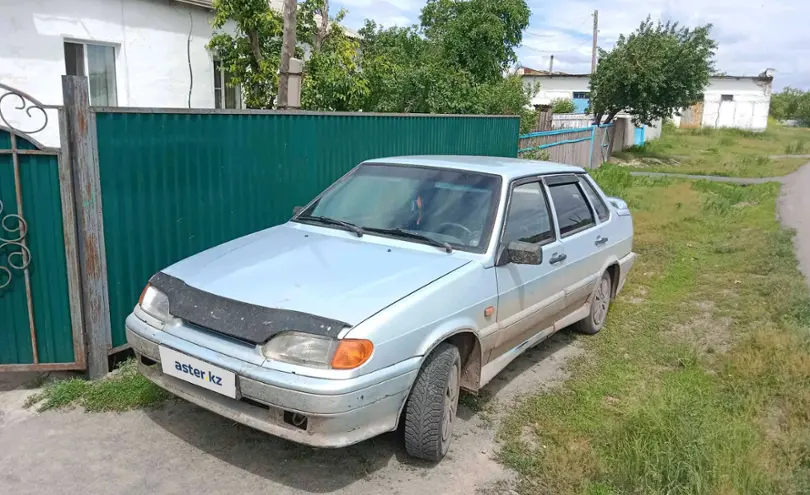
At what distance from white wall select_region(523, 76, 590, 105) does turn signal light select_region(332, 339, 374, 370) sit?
37.7m

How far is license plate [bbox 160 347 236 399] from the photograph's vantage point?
9.85 ft

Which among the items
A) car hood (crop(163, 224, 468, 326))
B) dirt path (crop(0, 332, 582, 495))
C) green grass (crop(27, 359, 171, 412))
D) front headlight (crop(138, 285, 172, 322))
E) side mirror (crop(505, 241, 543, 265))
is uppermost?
side mirror (crop(505, 241, 543, 265))

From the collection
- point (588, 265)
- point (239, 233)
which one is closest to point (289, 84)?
point (239, 233)

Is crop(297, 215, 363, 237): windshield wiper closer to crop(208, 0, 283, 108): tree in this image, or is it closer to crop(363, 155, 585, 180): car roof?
crop(363, 155, 585, 180): car roof

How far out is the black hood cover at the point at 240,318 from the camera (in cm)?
294

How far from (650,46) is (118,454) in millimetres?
24943

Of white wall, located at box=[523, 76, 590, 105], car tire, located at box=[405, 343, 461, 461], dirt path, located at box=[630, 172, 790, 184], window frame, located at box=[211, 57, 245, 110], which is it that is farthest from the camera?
white wall, located at box=[523, 76, 590, 105]

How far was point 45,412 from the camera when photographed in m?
3.91

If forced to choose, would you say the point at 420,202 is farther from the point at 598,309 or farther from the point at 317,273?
the point at 598,309

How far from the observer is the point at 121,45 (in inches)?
354

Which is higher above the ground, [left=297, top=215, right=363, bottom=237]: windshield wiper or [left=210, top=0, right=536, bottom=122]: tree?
[left=210, top=0, right=536, bottom=122]: tree

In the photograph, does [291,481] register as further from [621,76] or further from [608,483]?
[621,76]

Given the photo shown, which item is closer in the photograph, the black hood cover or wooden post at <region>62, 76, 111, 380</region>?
the black hood cover

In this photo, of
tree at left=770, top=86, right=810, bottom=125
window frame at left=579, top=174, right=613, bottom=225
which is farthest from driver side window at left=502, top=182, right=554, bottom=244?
tree at left=770, top=86, right=810, bottom=125
